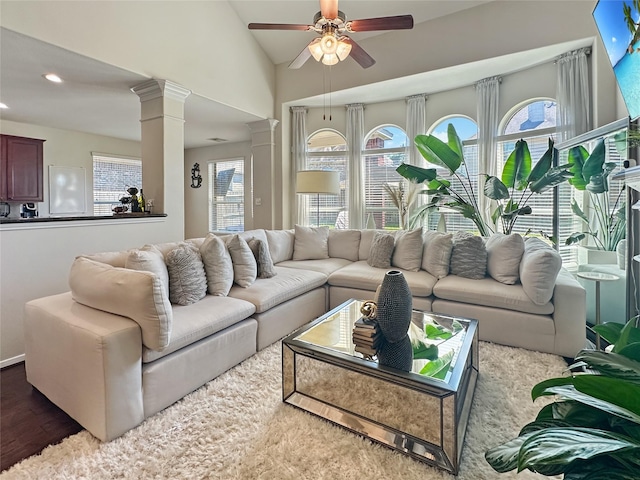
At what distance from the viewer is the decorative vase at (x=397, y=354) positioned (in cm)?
172

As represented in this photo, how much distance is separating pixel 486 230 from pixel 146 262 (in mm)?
4247

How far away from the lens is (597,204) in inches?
127

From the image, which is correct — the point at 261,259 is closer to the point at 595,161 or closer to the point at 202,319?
the point at 202,319

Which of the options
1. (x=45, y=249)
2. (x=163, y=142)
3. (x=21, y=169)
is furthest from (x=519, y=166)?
(x=21, y=169)

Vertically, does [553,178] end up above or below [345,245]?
above

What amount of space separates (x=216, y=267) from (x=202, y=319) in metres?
0.62

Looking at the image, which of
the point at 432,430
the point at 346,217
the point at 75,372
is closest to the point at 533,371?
the point at 432,430

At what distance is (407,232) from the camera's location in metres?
3.81

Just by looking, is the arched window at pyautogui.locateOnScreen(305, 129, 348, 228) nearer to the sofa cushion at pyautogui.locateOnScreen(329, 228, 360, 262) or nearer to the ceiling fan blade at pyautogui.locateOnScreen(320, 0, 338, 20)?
the sofa cushion at pyautogui.locateOnScreen(329, 228, 360, 262)

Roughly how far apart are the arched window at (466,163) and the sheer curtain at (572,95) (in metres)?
1.10

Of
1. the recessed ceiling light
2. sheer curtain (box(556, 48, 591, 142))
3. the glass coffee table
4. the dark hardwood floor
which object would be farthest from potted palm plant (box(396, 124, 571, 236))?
the recessed ceiling light

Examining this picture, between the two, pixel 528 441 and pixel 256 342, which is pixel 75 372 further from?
pixel 528 441

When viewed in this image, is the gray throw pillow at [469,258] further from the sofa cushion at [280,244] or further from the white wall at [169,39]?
the white wall at [169,39]

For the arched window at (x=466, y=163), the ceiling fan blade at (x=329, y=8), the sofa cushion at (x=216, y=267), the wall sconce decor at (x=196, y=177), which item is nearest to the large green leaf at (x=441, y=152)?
the arched window at (x=466, y=163)
